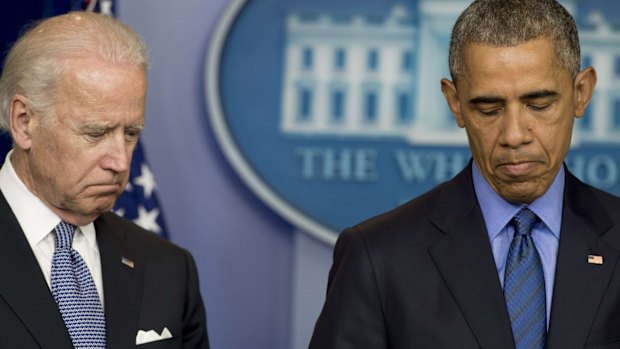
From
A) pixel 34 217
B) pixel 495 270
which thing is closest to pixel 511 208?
pixel 495 270

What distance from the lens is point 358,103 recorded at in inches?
169

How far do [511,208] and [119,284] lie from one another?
2.96 ft

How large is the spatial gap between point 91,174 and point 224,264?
1800 millimetres

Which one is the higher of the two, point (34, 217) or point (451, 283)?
point (34, 217)

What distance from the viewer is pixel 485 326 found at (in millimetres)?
2465

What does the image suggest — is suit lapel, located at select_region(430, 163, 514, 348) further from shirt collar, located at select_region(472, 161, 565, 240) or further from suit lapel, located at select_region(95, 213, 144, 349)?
suit lapel, located at select_region(95, 213, 144, 349)

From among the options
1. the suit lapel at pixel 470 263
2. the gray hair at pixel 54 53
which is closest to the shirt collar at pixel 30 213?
the gray hair at pixel 54 53

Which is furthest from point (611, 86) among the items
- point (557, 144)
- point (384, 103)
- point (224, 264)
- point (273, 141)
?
point (557, 144)

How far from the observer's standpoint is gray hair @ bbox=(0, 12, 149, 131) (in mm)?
2588

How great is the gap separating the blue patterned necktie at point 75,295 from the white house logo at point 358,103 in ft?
5.36

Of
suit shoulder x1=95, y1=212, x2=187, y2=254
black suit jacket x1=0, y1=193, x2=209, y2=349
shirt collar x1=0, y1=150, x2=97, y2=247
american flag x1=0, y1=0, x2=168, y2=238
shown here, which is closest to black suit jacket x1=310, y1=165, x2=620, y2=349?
black suit jacket x1=0, y1=193, x2=209, y2=349

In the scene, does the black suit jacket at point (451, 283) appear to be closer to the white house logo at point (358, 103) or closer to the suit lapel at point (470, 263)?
the suit lapel at point (470, 263)

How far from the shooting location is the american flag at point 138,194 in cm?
407

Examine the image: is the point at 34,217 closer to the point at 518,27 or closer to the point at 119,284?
the point at 119,284
